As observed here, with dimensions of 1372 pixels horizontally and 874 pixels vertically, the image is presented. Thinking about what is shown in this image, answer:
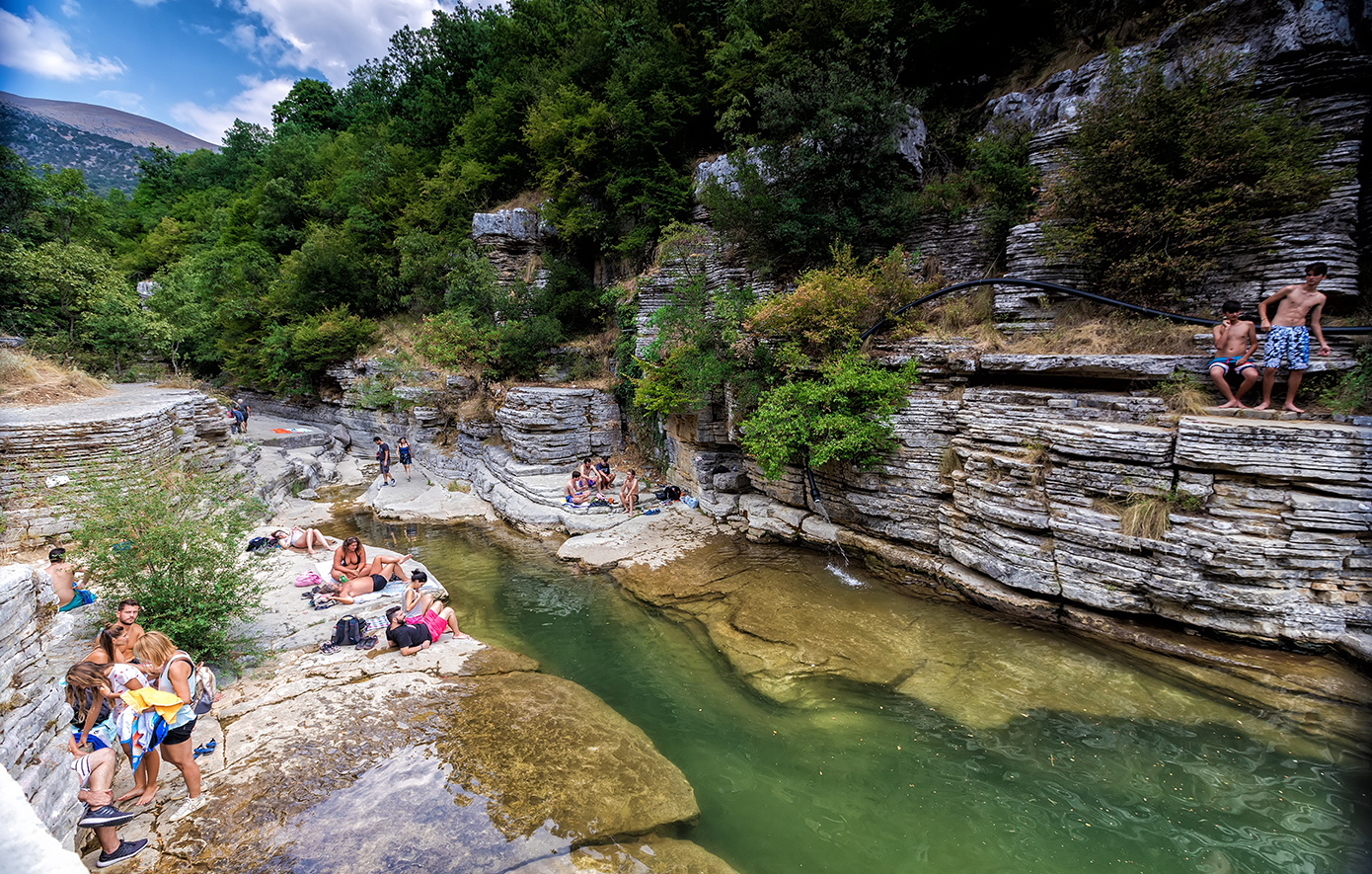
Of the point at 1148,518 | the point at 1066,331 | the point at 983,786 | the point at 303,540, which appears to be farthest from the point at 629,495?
the point at 1148,518

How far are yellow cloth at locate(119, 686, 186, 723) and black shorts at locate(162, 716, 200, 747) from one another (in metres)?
0.11

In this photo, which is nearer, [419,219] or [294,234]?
[419,219]

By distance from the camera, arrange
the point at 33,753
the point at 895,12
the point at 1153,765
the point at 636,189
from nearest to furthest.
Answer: the point at 33,753, the point at 1153,765, the point at 895,12, the point at 636,189

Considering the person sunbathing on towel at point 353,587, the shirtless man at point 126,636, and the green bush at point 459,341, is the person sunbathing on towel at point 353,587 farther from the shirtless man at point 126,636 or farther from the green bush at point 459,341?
the green bush at point 459,341

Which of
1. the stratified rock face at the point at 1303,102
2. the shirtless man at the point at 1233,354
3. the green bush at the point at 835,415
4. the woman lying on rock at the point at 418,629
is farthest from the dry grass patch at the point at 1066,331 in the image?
the woman lying on rock at the point at 418,629

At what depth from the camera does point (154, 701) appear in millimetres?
4027

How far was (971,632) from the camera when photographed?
22.4ft

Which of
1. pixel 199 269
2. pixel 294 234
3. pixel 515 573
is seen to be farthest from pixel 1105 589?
pixel 199 269

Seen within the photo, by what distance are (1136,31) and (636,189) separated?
11876 mm

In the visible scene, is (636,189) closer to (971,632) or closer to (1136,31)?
(1136,31)

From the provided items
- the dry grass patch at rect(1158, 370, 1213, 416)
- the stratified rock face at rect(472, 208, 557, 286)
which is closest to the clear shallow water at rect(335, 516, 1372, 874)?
the dry grass patch at rect(1158, 370, 1213, 416)

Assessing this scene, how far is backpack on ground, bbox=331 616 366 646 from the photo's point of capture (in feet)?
21.5

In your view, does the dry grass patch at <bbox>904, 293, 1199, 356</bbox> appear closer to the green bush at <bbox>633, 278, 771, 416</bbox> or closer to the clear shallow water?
the green bush at <bbox>633, 278, 771, 416</bbox>

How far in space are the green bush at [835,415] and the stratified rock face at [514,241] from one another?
40.2 feet
